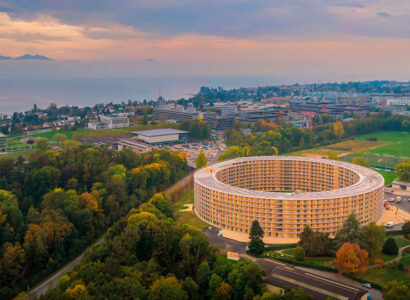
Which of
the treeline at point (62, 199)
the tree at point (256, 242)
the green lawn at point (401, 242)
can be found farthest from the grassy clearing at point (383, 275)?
the treeline at point (62, 199)

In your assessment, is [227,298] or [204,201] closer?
[227,298]

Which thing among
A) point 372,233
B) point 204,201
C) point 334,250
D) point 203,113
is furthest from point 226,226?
point 203,113

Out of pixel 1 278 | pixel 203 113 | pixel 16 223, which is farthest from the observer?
pixel 203 113

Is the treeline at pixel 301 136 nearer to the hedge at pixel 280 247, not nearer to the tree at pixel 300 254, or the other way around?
the hedge at pixel 280 247

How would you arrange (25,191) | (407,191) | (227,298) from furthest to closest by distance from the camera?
(407,191) < (25,191) < (227,298)

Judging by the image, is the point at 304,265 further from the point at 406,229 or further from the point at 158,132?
the point at 158,132

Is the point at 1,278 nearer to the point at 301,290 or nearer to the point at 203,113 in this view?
the point at 301,290

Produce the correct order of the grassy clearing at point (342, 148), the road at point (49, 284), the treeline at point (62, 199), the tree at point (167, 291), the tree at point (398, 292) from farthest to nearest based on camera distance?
the grassy clearing at point (342, 148), the treeline at point (62, 199), the road at point (49, 284), the tree at point (167, 291), the tree at point (398, 292)

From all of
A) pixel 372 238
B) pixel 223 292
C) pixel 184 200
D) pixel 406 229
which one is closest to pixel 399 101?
pixel 184 200
